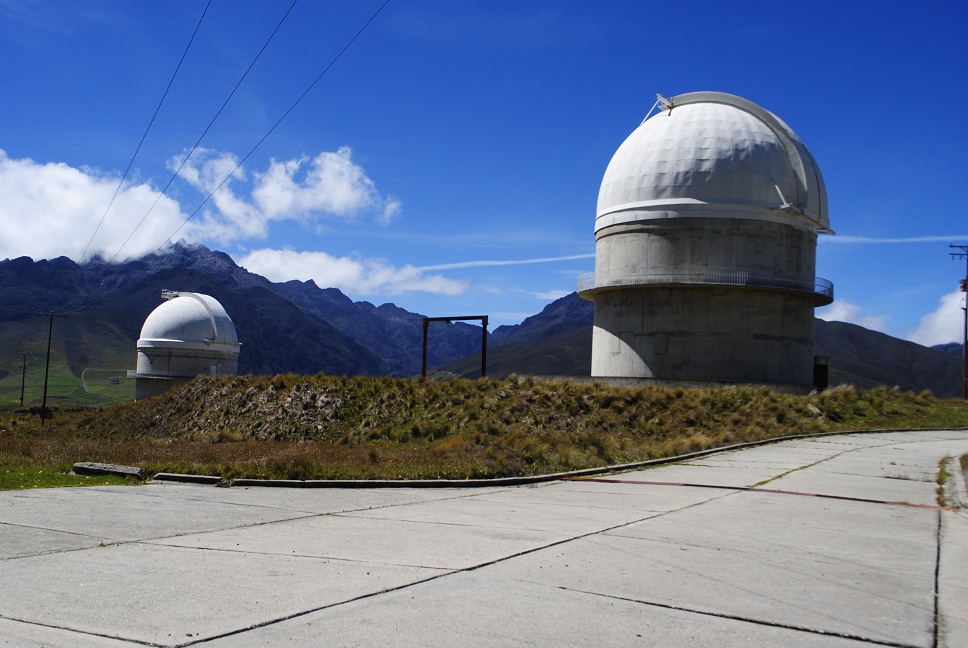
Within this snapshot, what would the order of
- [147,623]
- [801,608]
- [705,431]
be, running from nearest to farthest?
1. [147,623]
2. [801,608]
3. [705,431]

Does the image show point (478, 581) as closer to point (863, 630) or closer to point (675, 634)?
point (675, 634)

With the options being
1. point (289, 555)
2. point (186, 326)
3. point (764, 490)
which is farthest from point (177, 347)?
point (289, 555)

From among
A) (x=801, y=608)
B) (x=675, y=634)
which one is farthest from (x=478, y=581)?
(x=801, y=608)

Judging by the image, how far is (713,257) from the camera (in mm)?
33375

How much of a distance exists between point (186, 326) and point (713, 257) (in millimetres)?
41300

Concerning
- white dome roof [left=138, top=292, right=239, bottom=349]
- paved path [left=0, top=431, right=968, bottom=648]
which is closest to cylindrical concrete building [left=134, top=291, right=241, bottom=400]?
white dome roof [left=138, top=292, right=239, bottom=349]

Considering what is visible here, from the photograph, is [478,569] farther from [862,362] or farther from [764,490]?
[862,362]

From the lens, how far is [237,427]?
30.5m

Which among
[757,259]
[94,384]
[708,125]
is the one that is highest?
[708,125]

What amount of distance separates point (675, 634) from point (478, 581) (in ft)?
5.34

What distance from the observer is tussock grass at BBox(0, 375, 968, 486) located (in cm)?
2042

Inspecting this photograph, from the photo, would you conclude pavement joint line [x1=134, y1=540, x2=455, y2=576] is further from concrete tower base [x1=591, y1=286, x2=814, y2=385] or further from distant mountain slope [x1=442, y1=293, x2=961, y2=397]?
distant mountain slope [x1=442, y1=293, x2=961, y2=397]

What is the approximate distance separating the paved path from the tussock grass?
7.06m

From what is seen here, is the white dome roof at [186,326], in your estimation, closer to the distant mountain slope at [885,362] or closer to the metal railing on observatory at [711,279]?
the metal railing on observatory at [711,279]
